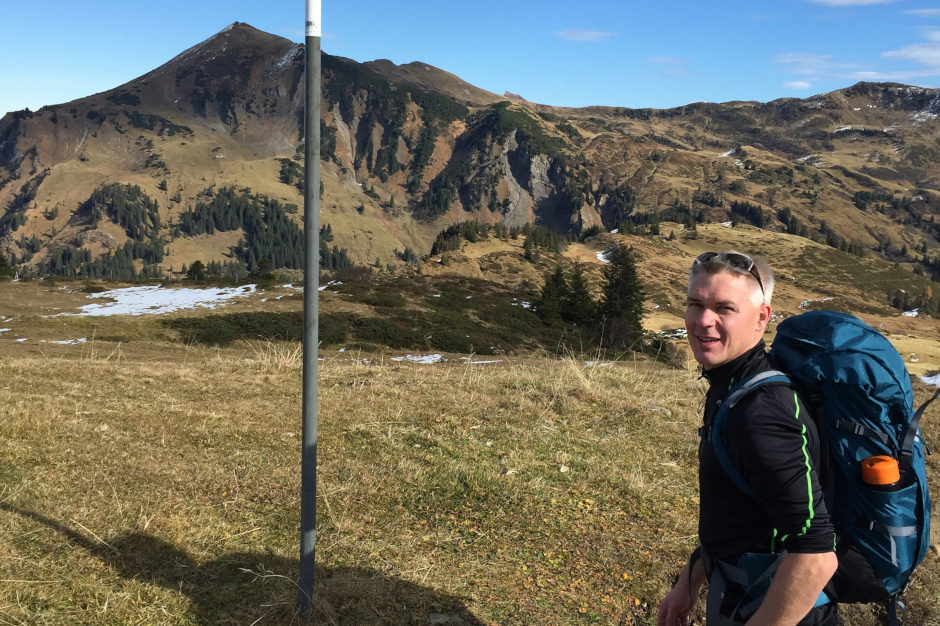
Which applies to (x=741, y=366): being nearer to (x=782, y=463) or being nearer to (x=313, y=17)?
(x=782, y=463)

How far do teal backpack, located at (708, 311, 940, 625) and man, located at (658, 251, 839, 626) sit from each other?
66 mm

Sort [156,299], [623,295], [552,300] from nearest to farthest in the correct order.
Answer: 1. [156,299]
2. [552,300]
3. [623,295]

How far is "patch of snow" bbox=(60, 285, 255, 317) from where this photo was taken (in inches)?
1340

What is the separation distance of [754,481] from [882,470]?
415 millimetres

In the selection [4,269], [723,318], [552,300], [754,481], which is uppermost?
[723,318]

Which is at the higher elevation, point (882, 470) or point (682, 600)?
point (882, 470)

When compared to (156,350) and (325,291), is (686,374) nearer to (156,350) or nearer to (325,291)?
(156,350)

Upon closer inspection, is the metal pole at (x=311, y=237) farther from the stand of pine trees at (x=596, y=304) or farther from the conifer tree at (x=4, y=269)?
the conifer tree at (x=4, y=269)

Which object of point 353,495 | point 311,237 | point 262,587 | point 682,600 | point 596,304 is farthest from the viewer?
point 596,304

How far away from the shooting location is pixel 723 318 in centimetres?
247

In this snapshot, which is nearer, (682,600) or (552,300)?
(682,600)

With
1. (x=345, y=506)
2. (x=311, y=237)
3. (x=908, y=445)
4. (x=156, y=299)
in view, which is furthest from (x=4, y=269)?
(x=908, y=445)

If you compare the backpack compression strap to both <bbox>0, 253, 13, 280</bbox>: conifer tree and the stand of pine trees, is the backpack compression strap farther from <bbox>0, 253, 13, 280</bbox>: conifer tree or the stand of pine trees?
<bbox>0, 253, 13, 280</bbox>: conifer tree

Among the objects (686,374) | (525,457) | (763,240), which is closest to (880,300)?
(763,240)
